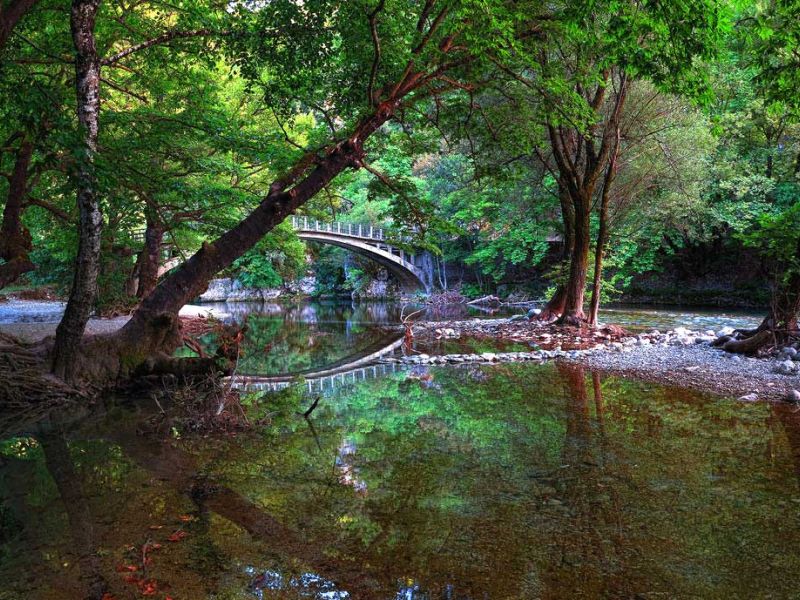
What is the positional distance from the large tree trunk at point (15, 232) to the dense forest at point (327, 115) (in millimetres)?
33

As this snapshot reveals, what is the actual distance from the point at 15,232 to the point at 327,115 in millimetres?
5216

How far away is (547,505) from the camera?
3.52 metres

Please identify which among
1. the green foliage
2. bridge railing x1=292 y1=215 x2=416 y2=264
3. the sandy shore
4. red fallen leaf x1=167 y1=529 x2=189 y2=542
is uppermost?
bridge railing x1=292 y1=215 x2=416 y2=264

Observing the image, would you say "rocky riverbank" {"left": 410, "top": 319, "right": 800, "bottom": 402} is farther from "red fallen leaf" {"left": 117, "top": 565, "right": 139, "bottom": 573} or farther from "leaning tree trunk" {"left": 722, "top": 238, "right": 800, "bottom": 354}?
"red fallen leaf" {"left": 117, "top": 565, "right": 139, "bottom": 573}

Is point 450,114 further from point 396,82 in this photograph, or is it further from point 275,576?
point 275,576

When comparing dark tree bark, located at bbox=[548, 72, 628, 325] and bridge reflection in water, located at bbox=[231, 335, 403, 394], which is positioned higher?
dark tree bark, located at bbox=[548, 72, 628, 325]

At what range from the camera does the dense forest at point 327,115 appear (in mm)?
4898

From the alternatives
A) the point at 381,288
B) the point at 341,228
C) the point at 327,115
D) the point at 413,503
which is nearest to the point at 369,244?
the point at 341,228

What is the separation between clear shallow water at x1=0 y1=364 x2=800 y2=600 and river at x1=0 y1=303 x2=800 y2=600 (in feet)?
0.05

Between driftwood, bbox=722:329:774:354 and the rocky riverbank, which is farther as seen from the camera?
driftwood, bbox=722:329:774:354

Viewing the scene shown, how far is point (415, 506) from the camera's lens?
3514 mm

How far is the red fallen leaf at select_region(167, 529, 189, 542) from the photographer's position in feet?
9.87

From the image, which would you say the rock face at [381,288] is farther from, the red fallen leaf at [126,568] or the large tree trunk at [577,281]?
the red fallen leaf at [126,568]

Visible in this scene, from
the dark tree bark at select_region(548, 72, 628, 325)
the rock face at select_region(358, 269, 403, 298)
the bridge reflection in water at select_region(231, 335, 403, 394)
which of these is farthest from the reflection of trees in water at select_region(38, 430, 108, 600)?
the rock face at select_region(358, 269, 403, 298)
